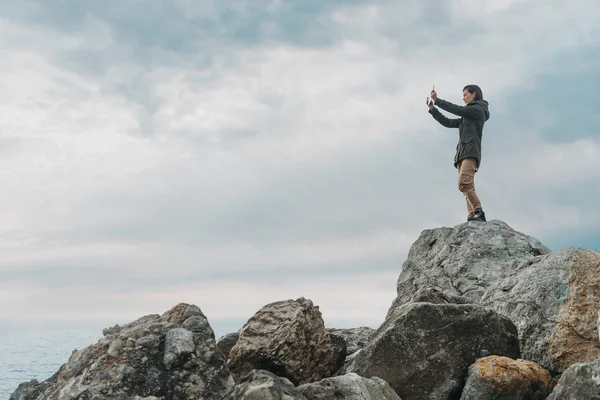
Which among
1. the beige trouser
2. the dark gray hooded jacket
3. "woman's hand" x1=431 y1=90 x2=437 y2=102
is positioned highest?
"woman's hand" x1=431 y1=90 x2=437 y2=102

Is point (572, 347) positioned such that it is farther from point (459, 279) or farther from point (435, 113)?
point (435, 113)

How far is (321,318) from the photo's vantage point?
485 inches

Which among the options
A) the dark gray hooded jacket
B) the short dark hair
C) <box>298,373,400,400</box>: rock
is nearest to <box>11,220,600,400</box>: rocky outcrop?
<box>298,373,400,400</box>: rock

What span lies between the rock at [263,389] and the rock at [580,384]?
11.8ft

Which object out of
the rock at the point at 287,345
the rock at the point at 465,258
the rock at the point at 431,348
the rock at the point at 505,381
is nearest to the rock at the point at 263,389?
the rock at the point at 287,345

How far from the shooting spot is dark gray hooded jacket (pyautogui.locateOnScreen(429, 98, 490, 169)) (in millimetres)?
20859

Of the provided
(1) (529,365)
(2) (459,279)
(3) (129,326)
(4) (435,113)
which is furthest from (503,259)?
(3) (129,326)

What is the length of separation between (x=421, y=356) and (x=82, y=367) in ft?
17.7

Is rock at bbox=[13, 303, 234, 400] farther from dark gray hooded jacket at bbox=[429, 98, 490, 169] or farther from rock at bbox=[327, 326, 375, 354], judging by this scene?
dark gray hooded jacket at bbox=[429, 98, 490, 169]

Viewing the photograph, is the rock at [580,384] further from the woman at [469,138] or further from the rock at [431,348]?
the woman at [469,138]

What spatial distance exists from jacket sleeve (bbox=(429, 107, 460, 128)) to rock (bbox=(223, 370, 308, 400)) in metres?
15.5

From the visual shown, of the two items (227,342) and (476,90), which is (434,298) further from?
(476,90)

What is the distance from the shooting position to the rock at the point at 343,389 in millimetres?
8484

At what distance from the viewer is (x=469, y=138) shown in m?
21.1
